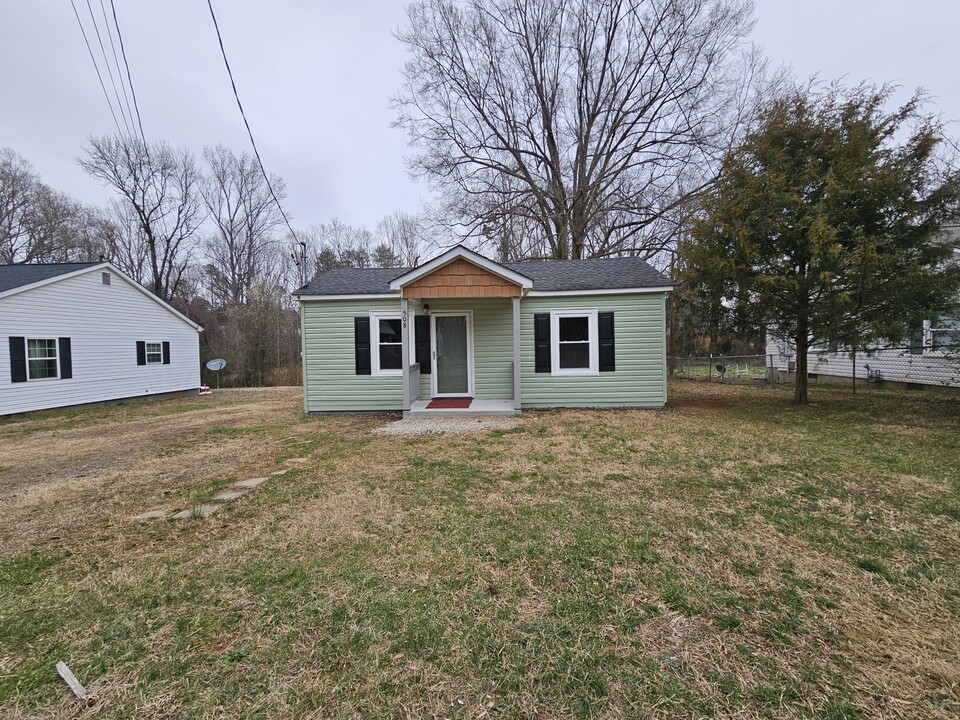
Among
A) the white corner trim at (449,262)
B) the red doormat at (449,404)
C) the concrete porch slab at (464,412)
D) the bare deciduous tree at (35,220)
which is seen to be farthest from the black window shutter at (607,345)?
the bare deciduous tree at (35,220)

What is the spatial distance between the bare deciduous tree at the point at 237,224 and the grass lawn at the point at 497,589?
84.4 ft

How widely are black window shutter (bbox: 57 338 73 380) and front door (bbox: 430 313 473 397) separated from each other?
10732 millimetres

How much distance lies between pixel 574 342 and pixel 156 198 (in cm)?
→ 2749

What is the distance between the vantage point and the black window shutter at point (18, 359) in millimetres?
10672

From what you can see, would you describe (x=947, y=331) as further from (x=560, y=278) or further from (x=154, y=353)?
(x=154, y=353)

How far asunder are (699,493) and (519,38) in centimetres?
2061

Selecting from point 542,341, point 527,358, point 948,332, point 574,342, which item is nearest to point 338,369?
point 527,358

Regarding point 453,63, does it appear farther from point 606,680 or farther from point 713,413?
point 606,680

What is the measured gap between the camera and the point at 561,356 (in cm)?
962

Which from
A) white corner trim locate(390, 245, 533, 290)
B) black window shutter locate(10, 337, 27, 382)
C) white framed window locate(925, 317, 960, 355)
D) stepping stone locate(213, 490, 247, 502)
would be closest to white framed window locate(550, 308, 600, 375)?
white corner trim locate(390, 245, 533, 290)

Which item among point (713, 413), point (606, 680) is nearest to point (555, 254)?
point (713, 413)

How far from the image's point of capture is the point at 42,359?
1148 centimetres

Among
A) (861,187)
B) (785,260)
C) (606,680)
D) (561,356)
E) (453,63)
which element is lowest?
(606,680)

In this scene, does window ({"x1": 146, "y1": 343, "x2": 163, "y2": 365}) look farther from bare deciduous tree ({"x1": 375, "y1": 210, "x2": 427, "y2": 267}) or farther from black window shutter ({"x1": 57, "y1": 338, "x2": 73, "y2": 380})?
bare deciduous tree ({"x1": 375, "y1": 210, "x2": 427, "y2": 267})
